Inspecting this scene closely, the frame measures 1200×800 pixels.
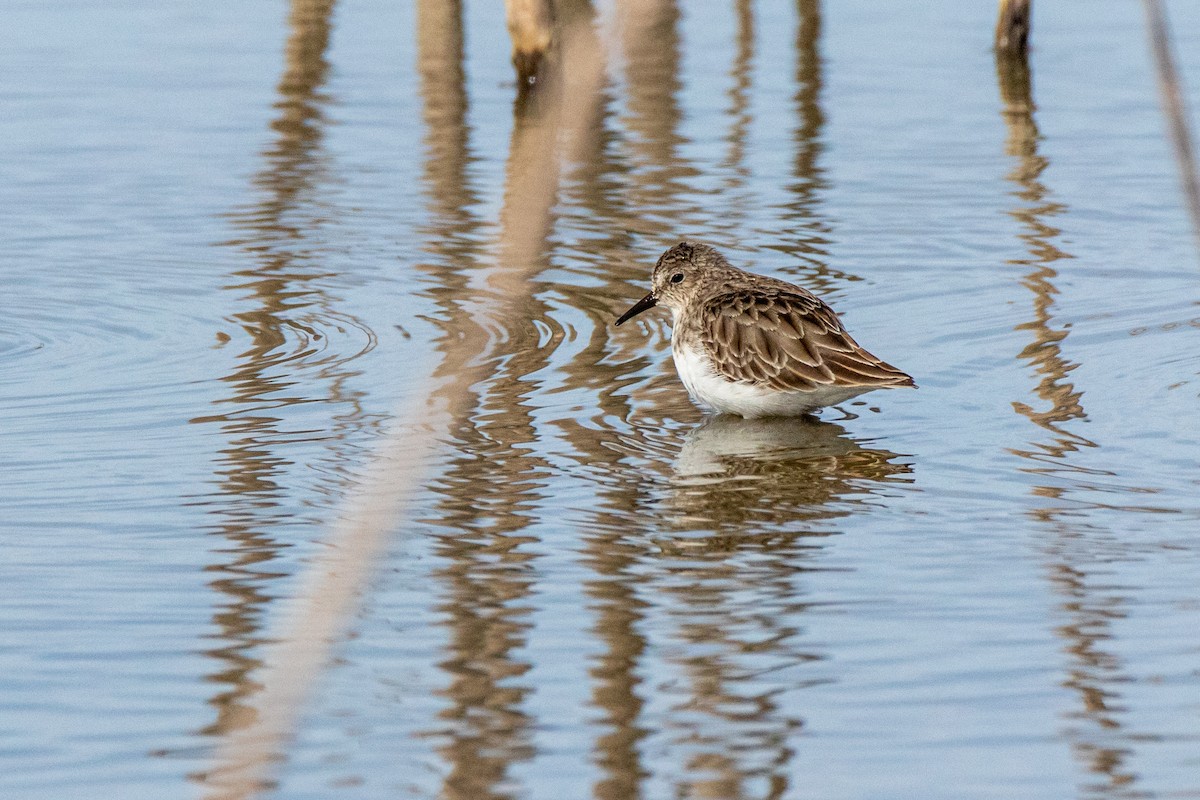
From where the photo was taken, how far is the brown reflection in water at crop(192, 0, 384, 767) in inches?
260

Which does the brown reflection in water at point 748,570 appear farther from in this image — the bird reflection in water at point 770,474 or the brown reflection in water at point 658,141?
the brown reflection in water at point 658,141

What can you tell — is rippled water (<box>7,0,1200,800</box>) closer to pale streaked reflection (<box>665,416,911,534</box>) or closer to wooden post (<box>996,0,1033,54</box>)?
pale streaked reflection (<box>665,416,911,534</box>)

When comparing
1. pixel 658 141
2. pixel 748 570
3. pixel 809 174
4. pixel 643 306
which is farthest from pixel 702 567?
pixel 658 141

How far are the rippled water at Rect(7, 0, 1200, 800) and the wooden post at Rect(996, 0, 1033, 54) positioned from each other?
2262mm

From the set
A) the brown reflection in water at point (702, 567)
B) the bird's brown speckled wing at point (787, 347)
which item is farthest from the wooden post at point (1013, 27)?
the bird's brown speckled wing at point (787, 347)

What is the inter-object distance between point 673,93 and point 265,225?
669cm

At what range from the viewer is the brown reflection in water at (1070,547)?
554 centimetres

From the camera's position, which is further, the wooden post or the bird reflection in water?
the wooden post

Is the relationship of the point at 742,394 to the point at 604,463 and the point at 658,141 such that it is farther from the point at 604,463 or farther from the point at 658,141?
the point at 658,141

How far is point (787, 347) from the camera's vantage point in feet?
29.8

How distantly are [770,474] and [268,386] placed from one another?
9.15ft

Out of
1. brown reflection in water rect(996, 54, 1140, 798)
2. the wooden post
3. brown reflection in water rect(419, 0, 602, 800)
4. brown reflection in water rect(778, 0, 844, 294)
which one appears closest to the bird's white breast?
brown reflection in water rect(419, 0, 602, 800)

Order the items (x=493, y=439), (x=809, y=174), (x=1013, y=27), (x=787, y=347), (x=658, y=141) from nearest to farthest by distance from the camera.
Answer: (x=493, y=439), (x=787, y=347), (x=809, y=174), (x=658, y=141), (x=1013, y=27)

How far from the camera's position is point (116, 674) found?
6.09m
